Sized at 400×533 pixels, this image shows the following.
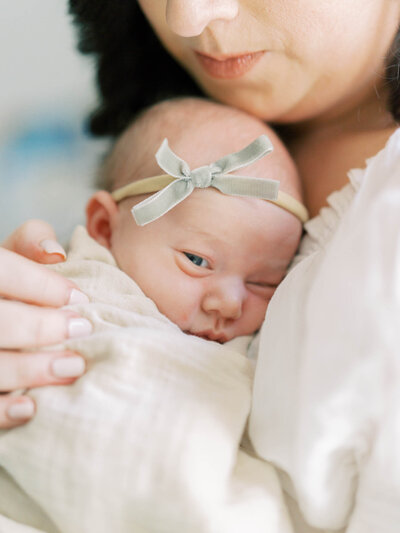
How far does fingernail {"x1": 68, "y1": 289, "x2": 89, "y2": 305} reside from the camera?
3.15ft

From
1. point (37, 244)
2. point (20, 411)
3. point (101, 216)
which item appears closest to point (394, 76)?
point (101, 216)

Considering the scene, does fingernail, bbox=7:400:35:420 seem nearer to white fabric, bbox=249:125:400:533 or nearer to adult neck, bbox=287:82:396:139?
white fabric, bbox=249:125:400:533

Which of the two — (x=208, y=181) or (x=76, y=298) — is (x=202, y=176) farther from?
(x=76, y=298)

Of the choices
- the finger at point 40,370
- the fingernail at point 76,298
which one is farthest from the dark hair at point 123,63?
the finger at point 40,370

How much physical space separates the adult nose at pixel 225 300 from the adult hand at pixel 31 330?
219 millimetres

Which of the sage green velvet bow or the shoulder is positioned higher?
the sage green velvet bow

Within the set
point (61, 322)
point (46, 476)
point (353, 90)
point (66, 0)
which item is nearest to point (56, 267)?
point (61, 322)

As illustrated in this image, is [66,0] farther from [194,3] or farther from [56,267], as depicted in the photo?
[56,267]

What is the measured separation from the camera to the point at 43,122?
178 cm

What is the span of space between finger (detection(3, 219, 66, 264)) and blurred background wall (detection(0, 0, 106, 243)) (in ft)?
1.41

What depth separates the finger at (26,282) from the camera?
931 millimetres

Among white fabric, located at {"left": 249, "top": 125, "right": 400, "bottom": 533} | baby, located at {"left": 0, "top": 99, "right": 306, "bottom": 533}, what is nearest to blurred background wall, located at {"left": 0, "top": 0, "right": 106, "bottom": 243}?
baby, located at {"left": 0, "top": 99, "right": 306, "bottom": 533}

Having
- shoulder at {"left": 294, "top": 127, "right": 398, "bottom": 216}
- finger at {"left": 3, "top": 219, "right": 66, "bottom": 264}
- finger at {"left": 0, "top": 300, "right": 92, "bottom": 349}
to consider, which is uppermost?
finger at {"left": 0, "top": 300, "right": 92, "bottom": 349}

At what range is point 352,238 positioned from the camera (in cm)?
74
